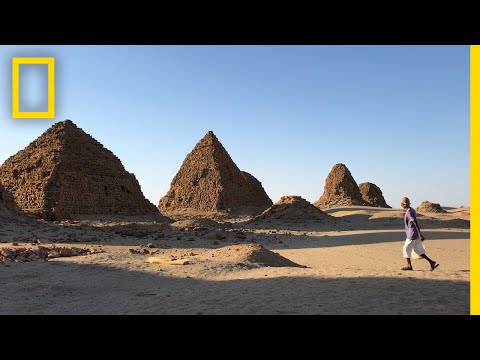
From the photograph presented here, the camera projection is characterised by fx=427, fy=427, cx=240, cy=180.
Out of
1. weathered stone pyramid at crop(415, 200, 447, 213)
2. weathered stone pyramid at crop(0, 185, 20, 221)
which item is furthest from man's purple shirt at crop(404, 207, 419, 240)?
weathered stone pyramid at crop(415, 200, 447, 213)

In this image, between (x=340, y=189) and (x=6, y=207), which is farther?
(x=340, y=189)

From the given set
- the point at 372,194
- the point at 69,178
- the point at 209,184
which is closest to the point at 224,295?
the point at 69,178

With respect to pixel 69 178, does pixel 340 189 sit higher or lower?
lower

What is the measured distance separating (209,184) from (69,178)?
16.1m

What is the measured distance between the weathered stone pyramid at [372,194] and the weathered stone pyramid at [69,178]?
3918cm

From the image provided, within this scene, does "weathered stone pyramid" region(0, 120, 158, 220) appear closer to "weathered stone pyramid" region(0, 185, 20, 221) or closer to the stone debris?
"weathered stone pyramid" region(0, 185, 20, 221)

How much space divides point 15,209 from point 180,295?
20827 mm

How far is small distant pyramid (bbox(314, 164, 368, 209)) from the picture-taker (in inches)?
2180

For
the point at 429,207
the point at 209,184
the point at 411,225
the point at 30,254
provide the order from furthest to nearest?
the point at 429,207
the point at 209,184
the point at 30,254
the point at 411,225

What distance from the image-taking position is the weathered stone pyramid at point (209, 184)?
143 ft

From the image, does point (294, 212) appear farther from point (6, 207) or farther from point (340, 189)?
point (340, 189)

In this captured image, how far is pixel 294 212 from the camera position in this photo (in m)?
33.8

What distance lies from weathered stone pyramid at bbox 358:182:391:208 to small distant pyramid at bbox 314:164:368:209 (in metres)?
8.16
